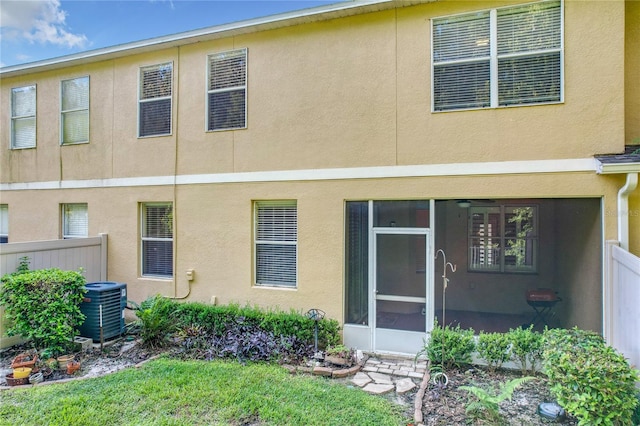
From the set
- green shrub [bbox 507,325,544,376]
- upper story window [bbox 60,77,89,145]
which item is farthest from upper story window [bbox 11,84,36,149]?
green shrub [bbox 507,325,544,376]

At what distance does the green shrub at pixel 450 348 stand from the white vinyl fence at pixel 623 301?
2.04m

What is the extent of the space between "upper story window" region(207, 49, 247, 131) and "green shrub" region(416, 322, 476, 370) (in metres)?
5.88

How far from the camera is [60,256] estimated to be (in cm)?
829

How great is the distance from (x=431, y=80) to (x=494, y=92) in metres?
1.12

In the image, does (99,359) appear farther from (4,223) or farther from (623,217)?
(623,217)

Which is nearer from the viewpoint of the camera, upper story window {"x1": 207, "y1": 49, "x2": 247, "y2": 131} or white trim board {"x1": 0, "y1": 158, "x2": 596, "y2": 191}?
white trim board {"x1": 0, "y1": 158, "x2": 596, "y2": 191}

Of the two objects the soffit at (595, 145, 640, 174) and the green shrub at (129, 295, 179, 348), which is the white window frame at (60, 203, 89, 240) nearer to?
the green shrub at (129, 295, 179, 348)

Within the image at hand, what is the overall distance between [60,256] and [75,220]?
1896mm

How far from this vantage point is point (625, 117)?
6273 mm

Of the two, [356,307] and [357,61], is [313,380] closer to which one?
[356,307]

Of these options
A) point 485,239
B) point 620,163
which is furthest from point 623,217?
point 485,239

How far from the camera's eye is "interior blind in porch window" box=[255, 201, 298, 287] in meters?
7.74

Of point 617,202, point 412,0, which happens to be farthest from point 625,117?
point 412,0

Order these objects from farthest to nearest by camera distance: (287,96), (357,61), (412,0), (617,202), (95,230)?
(95,230), (287,96), (357,61), (412,0), (617,202)
